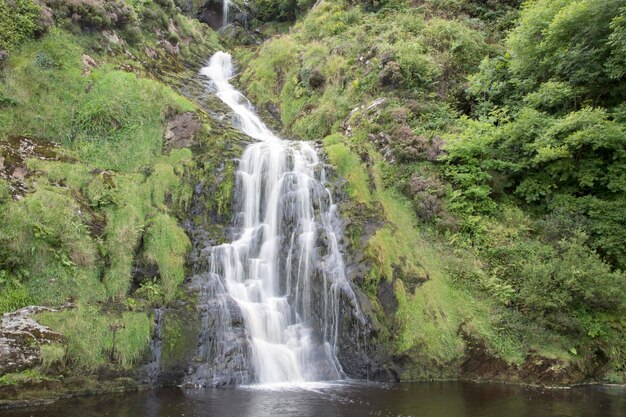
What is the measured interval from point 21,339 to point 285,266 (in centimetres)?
662

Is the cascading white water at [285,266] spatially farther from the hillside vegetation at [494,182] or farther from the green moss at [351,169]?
the hillside vegetation at [494,182]

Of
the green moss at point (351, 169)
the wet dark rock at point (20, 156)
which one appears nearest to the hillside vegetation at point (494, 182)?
the green moss at point (351, 169)

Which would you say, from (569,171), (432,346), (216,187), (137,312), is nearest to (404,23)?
(569,171)

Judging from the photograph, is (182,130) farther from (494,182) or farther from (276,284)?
(494,182)

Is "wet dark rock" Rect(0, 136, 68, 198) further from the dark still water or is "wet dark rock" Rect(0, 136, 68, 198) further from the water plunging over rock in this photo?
the dark still water

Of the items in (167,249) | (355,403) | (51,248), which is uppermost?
(167,249)

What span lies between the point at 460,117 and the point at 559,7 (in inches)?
211

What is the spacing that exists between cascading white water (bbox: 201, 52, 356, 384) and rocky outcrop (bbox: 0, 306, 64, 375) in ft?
14.2

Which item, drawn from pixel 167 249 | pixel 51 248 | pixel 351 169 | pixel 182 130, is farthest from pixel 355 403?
pixel 182 130

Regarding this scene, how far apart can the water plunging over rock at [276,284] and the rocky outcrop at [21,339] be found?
3.25 meters

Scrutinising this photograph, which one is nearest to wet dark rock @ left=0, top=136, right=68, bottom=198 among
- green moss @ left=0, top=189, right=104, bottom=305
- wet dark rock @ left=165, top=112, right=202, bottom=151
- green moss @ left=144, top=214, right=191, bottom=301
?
green moss @ left=0, top=189, right=104, bottom=305

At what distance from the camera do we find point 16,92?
14195mm

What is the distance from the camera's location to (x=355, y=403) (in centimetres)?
905

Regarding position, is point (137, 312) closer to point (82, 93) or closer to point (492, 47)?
point (82, 93)
